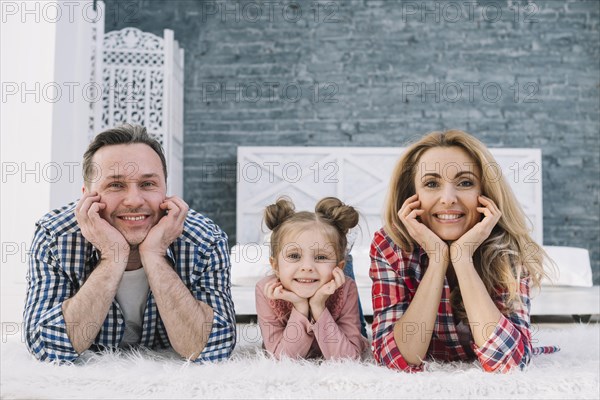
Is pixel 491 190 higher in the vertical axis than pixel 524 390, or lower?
higher

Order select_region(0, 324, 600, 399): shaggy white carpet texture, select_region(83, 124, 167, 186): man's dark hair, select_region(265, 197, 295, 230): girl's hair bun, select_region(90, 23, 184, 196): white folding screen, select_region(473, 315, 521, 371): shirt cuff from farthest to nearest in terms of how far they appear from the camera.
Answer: select_region(90, 23, 184, 196): white folding screen < select_region(265, 197, 295, 230): girl's hair bun < select_region(83, 124, 167, 186): man's dark hair < select_region(473, 315, 521, 371): shirt cuff < select_region(0, 324, 600, 399): shaggy white carpet texture

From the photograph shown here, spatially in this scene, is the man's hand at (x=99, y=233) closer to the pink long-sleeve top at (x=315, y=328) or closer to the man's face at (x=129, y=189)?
the man's face at (x=129, y=189)

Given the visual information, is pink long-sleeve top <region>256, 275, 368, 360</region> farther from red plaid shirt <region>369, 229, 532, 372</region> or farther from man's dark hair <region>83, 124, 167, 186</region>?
man's dark hair <region>83, 124, 167, 186</region>

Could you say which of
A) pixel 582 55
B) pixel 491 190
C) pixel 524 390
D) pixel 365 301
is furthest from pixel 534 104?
pixel 524 390

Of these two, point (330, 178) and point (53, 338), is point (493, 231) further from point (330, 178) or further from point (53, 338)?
point (330, 178)

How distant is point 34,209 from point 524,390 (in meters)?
2.35

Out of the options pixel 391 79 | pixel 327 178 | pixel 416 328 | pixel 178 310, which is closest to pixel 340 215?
pixel 416 328

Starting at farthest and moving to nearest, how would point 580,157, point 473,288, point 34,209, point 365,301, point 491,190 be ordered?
point 580,157
point 365,301
point 34,209
point 491,190
point 473,288

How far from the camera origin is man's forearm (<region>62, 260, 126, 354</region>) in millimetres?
1488

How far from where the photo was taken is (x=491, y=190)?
158 centimetres

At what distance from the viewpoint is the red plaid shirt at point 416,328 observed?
144cm

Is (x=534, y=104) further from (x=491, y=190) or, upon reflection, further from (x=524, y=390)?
(x=524, y=390)

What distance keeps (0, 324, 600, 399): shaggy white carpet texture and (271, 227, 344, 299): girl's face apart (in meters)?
0.21

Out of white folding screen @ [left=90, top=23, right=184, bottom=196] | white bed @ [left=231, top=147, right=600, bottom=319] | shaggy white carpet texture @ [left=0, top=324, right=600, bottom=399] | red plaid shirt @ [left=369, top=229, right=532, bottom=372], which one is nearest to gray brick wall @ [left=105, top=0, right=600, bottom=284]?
white bed @ [left=231, top=147, right=600, bottom=319]
